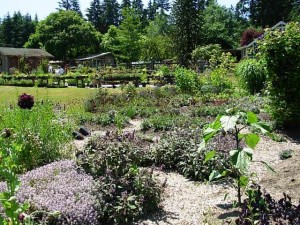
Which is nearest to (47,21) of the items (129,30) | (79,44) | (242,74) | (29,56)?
(79,44)

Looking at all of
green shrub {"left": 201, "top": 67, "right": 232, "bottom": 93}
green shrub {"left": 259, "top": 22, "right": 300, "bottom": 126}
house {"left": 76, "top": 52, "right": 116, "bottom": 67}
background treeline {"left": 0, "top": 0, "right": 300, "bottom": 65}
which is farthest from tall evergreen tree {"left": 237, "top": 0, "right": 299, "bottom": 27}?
green shrub {"left": 259, "top": 22, "right": 300, "bottom": 126}

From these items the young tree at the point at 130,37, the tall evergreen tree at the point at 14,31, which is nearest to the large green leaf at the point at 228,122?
the young tree at the point at 130,37

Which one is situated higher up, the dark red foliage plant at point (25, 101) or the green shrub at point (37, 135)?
the dark red foliage plant at point (25, 101)

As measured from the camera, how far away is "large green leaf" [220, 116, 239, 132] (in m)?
2.43

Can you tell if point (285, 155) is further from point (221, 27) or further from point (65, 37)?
point (65, 37)

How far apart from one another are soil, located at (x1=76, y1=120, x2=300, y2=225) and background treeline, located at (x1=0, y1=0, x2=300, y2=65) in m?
32.8

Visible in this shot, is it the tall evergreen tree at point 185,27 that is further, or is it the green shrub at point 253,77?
the tall evergreen tree at point 185,27

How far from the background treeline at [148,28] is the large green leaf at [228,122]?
35878mm

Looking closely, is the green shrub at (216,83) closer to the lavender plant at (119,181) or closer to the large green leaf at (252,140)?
the lavender plant at (119,181)

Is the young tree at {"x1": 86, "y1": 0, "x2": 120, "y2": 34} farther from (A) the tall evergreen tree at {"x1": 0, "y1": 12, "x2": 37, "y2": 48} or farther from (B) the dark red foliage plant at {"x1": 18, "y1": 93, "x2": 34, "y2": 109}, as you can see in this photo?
(B) the dark red foliage plant at {"x1": 18, "y1": 93, "x2": 34, "y2": 109}

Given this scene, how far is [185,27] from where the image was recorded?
1858 inches

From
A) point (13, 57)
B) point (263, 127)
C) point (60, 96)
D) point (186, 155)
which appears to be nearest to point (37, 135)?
point (186, 155)

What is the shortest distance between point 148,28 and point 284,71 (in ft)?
186

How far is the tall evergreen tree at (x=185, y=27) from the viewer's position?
46938 millimetres
